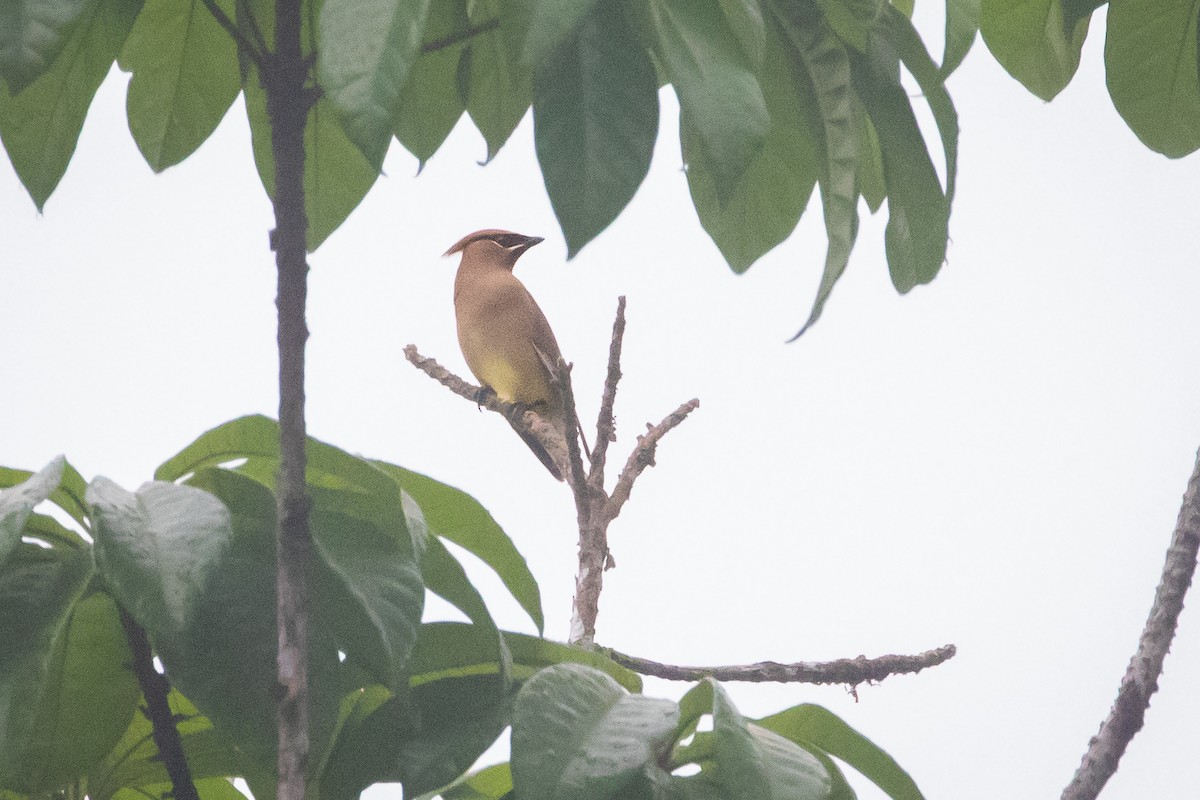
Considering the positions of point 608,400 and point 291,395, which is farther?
point 608,400

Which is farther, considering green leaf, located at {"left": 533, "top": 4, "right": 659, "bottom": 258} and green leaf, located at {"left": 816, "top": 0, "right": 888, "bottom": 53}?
green leaf, located at {"left": 816, "top": 0, "right": 888, "bottom": 53}

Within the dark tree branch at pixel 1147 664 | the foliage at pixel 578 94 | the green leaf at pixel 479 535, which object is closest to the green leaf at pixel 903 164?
the foliage at pixel 578 94

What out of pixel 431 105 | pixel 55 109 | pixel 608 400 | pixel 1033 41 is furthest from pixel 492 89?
pixel 608 400

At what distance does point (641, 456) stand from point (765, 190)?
100cm

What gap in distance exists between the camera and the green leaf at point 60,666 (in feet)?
2.94

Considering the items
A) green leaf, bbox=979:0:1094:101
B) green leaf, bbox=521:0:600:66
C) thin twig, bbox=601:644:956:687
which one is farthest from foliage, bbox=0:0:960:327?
thin twig, bbox=601:644:956:687

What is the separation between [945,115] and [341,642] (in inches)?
27.4

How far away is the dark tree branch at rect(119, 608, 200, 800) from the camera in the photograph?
2.98 feet

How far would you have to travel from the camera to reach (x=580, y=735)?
2.87 feet

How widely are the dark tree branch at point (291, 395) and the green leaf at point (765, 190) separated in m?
0.44

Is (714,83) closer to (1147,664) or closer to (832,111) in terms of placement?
(832,111)

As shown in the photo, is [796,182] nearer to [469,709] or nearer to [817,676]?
[469,709]

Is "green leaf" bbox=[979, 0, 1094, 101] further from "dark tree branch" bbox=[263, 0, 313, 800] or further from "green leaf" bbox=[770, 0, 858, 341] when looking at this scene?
"dark tree branch" bbox=[263, 0, 313, 800]

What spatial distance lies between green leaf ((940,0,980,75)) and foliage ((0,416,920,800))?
2.02 feet
